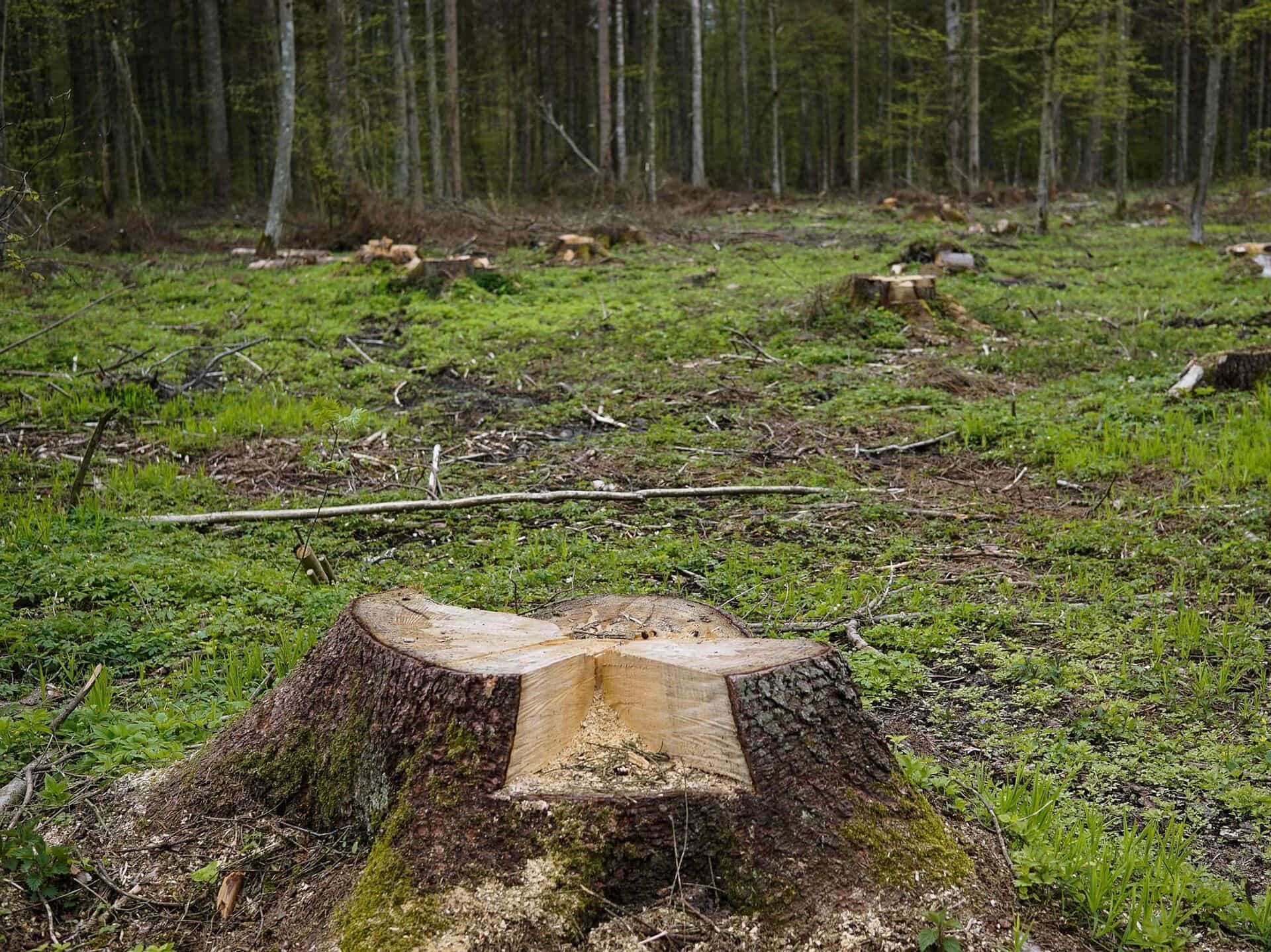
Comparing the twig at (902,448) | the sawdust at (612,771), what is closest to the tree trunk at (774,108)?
the twig at (902,448)

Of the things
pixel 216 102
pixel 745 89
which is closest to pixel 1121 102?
pixel 745 89

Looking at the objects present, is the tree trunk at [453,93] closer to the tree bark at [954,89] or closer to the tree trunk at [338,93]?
the tree trunk at [338,93]

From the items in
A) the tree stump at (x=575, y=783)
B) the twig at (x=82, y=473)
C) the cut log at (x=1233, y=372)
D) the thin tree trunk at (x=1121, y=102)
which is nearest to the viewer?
the tree stump at (x=575, y=783)

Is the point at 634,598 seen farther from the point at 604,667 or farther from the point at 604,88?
the point at 604,88

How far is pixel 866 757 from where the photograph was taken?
2.79 m

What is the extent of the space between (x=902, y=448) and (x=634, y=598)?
517cm

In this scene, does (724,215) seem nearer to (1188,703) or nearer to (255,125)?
(255,125)

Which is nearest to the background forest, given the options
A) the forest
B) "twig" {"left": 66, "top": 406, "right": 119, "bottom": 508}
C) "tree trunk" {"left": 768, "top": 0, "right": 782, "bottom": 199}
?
"tree trunk" {"left": 768, "top": 0, "right": 782, "bottom": 199}

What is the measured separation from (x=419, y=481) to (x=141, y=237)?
17.0 metres

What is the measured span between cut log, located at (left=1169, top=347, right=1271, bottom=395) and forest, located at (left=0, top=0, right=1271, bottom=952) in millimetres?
26

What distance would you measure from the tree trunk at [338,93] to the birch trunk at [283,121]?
88.0 inches

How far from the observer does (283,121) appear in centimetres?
1862

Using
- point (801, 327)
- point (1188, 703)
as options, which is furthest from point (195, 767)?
point (801, 327)

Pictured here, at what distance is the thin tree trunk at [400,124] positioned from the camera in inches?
961
